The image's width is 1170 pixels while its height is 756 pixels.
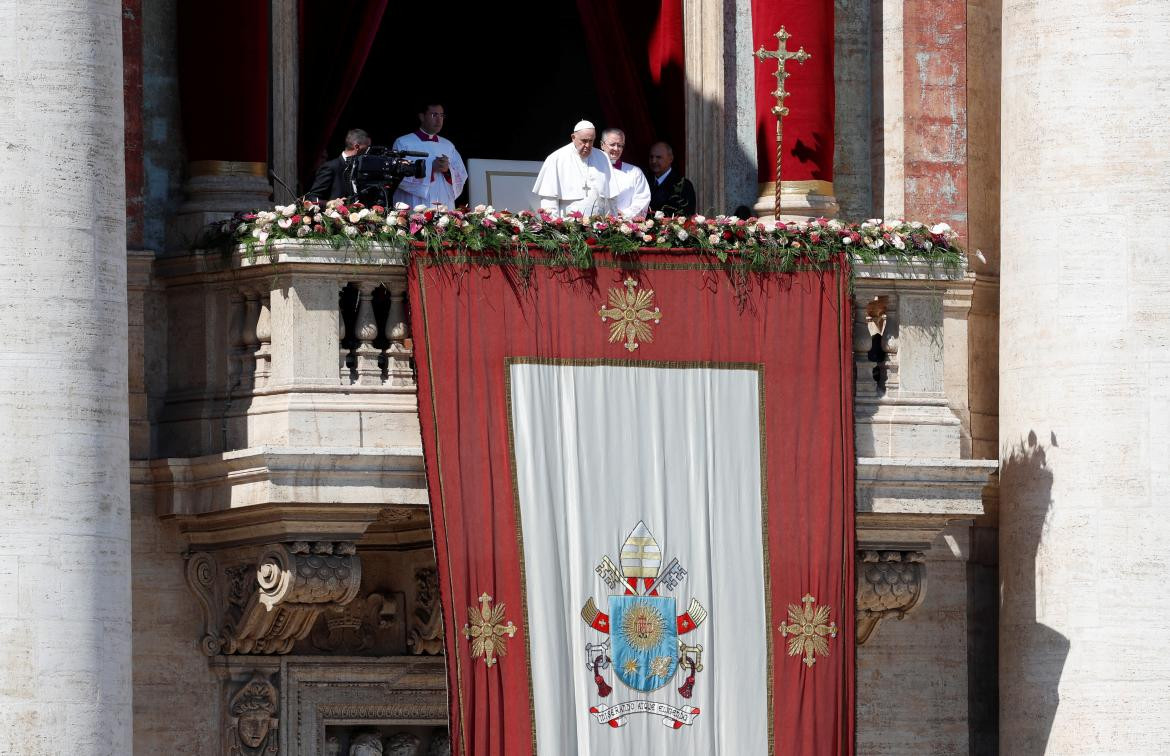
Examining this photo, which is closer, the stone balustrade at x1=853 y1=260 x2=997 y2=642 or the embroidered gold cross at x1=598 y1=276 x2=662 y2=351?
the embroidered gold cross at x1=598 y1=276 x2=662 y2=351

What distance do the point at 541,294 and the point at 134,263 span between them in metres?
2.90

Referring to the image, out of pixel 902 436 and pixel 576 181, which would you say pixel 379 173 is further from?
pixel 902 436

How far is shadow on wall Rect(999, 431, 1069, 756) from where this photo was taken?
24.1m

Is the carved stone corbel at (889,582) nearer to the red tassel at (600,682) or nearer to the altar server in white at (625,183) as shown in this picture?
the red tassel at (600,682)

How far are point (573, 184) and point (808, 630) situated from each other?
3.52 meters

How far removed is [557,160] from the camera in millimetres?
24062

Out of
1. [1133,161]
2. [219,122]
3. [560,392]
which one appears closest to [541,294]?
[560,392]

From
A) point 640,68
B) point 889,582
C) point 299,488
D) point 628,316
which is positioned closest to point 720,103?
point 640,68

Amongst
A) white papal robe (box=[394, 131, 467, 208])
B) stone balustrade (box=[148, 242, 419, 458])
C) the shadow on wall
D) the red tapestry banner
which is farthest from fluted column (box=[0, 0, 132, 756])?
the shadow on wall

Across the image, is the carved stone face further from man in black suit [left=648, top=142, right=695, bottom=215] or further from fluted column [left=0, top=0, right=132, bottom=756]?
man in black suit [left=648, top=142, right=695, bottom=215]

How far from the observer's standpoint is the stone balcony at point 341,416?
22.6 metres

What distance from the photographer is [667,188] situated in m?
24.8

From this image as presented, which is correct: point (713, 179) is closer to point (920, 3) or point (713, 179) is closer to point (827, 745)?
point (920, 3)

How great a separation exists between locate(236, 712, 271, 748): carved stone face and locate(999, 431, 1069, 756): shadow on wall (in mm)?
5223
